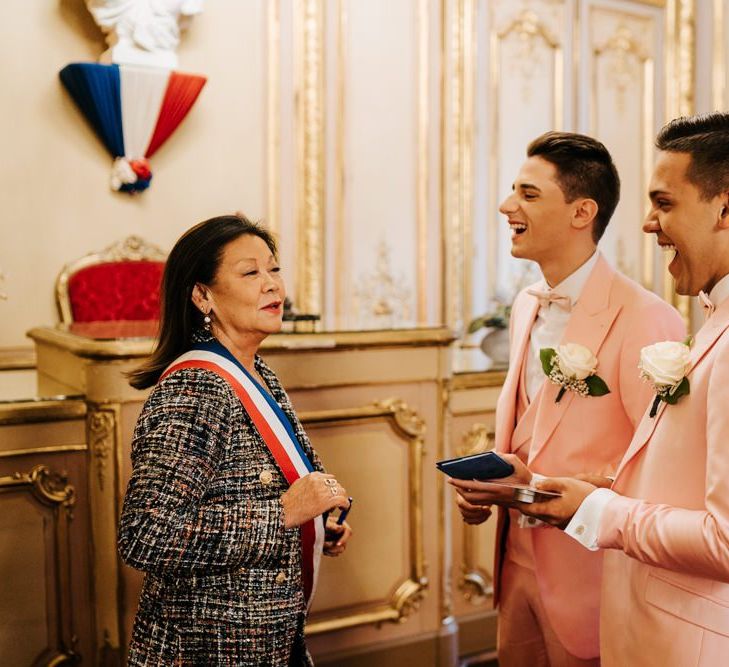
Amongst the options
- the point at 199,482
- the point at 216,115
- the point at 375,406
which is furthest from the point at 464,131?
the point at 199,482

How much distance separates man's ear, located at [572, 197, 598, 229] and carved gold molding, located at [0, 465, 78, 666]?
5.05 ft

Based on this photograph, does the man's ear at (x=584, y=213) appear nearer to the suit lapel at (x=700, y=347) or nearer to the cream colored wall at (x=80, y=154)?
the suit lapel at (x=700, y=347)

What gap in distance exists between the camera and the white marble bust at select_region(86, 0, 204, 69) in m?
4.18

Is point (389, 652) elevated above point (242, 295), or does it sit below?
below

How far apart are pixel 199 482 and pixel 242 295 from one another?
1.28ft

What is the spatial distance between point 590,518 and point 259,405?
25.5 inches

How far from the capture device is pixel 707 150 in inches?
58.5

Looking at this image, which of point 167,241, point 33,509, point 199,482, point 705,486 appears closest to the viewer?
point 705,486

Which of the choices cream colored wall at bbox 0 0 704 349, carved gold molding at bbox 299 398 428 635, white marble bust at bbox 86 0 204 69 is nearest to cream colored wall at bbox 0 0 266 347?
cream colored wall at bbox 0 0 704 349

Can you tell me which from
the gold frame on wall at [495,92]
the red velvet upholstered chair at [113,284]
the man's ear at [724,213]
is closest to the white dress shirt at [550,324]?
the man's ear at [724,213]

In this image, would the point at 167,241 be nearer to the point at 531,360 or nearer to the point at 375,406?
the point at 375,406

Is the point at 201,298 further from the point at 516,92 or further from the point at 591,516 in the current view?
the point at 516,92

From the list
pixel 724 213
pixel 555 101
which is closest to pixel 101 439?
pixel 724 213

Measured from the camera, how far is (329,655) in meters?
2.81
